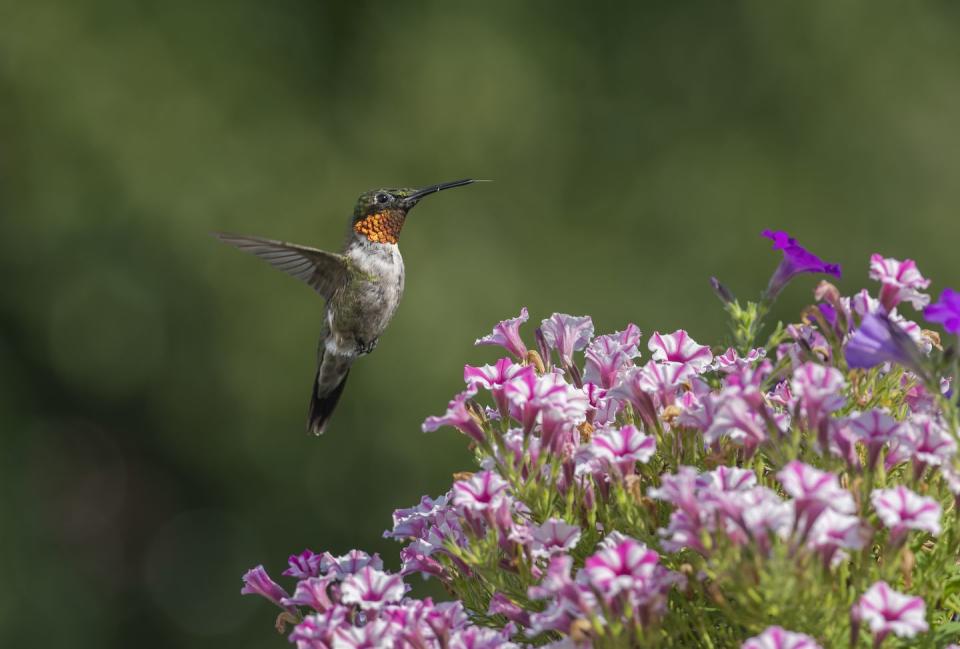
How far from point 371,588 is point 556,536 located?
0.41m

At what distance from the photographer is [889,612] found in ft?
6.68

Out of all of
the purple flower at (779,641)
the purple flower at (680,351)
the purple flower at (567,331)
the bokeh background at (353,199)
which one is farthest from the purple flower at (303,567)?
the bokeh background at (353,199)

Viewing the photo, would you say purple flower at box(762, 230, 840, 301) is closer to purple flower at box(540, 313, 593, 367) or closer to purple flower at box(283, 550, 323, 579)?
purple flower at box(540, 313, 593, 367)

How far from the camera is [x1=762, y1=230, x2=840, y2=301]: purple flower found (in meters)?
2.77

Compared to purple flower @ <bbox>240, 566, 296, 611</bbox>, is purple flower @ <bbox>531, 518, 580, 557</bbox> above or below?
above

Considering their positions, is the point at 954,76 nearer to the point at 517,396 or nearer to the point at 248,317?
the point at 248,317

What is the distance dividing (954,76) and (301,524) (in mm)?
7820

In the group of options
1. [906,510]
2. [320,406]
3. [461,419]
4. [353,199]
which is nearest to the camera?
[906,510]

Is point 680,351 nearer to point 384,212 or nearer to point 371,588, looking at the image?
point 371,588

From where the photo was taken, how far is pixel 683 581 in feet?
7.57

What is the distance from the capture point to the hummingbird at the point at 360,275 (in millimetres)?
4609

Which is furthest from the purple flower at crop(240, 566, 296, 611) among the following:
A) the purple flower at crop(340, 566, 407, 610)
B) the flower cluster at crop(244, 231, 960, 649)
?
the purple flower at crop(340, 566, 407, 610)

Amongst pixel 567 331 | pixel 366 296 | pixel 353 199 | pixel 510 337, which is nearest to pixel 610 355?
pixel 567 331

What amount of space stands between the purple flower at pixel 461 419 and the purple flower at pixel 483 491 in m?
0.16
